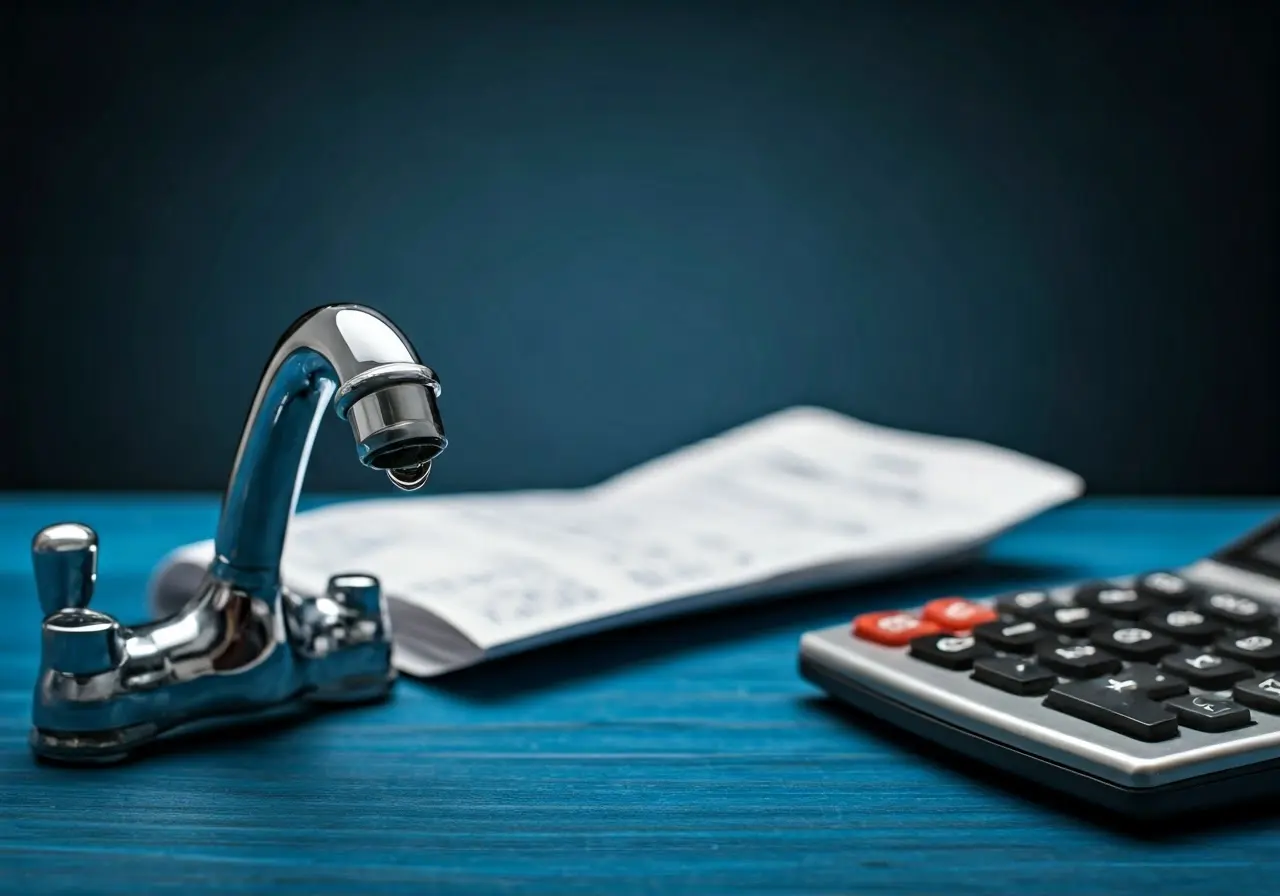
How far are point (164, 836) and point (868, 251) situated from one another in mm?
879

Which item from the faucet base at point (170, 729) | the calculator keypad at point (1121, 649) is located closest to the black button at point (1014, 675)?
the calculator keypad at point (1121, 649)

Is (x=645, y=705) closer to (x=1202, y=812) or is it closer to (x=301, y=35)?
(x=1202, y=812)

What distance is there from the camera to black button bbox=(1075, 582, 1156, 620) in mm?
539

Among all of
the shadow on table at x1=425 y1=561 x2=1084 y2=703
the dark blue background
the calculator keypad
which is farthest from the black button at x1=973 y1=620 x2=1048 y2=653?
the dark blue background

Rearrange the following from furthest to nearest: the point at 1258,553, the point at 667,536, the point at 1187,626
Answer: the point at 667,536 < the point at 1258,553 < the point at 1187,626

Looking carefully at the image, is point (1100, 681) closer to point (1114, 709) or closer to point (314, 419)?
point (1114, 709)

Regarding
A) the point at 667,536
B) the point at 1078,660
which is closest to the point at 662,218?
the point at 667,536

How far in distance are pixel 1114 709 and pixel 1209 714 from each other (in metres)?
0.03

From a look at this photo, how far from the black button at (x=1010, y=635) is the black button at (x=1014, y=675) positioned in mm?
23

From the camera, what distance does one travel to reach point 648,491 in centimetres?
85

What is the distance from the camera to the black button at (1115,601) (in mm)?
539

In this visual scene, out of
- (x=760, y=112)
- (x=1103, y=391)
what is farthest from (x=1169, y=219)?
(x=760, y=112)

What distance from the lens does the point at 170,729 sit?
469 millimetres

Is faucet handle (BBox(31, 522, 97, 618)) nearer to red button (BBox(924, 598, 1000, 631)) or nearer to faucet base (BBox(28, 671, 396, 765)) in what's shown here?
faucet base (BBox(28, 671, 396, 765))
